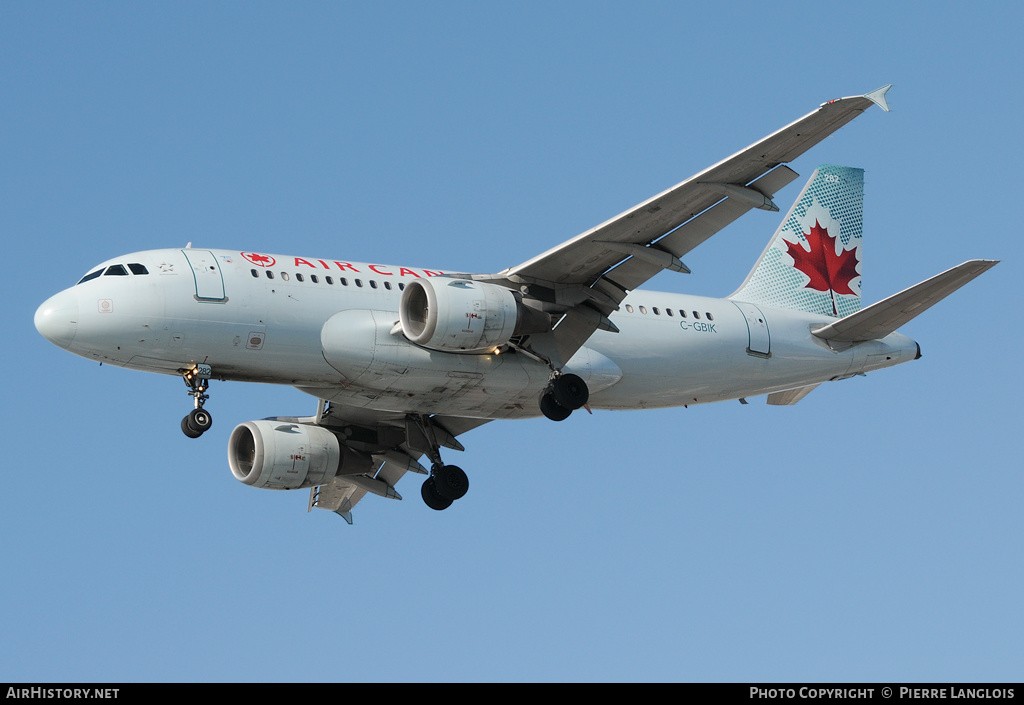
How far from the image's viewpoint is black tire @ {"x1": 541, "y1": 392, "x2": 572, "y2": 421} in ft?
106

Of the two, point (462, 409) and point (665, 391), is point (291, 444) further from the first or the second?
point (665, 391)

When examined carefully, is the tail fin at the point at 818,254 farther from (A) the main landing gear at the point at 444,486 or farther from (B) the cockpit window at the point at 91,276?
(B) the cockpit window at the point at 91,276

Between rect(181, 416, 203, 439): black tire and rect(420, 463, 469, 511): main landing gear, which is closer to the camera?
rect(181, 416, 203, 439): black tire

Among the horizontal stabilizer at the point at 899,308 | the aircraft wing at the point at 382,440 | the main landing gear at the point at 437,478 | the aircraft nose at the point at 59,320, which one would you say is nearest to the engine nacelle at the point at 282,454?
the aircraft wing at the point at 382,440

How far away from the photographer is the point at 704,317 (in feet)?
116

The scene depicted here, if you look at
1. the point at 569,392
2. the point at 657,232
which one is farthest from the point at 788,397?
the point at 657,232

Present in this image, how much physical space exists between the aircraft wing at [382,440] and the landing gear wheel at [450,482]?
3.99 feet

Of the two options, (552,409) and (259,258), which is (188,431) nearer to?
(259,258)

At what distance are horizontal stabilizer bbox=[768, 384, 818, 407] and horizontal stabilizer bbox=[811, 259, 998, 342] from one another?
1667 millimetres

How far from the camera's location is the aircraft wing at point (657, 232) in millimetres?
28094

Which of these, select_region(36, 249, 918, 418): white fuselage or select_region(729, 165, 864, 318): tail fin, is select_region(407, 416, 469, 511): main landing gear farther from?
select_region(729, 165, 864, 318): tail fin

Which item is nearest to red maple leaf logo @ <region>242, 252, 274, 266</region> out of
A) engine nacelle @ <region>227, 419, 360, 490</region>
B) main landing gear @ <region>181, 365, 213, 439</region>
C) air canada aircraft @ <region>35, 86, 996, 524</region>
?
air canada aircraft @ <region>35, 86, 996, 524</region>
